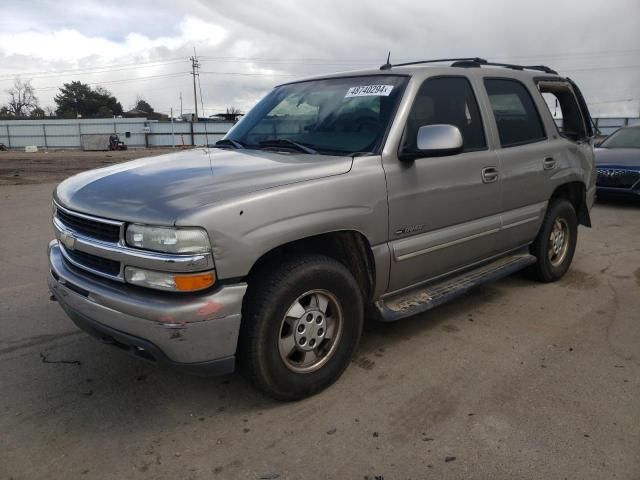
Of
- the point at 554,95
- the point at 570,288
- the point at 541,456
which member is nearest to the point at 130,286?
the point at 541,456

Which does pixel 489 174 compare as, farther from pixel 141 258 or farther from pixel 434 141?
pixel 141 258

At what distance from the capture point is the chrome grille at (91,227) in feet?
8.67

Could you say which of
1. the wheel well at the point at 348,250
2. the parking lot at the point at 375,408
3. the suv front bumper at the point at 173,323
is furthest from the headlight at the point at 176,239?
the parking lot at the point at 375,408

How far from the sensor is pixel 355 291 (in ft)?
10.2

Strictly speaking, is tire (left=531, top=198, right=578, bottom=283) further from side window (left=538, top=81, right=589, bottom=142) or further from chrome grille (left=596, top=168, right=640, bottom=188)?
chrome grille (left=596, top=168, right=640, bottom=188)

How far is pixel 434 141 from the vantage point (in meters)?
3.23

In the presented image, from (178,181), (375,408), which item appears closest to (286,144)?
(178,181)

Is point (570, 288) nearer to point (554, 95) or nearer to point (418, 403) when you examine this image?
point (554, 95)

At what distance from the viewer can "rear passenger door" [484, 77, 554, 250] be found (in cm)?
418

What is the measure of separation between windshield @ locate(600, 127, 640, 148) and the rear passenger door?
6.92m

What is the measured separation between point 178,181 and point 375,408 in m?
1.62

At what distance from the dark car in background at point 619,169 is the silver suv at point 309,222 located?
5.67 m

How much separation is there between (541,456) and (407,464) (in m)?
0.64

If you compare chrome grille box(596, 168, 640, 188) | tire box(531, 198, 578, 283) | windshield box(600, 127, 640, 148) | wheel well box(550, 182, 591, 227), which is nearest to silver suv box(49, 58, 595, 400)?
tire box(531, 198, 578, 283)
